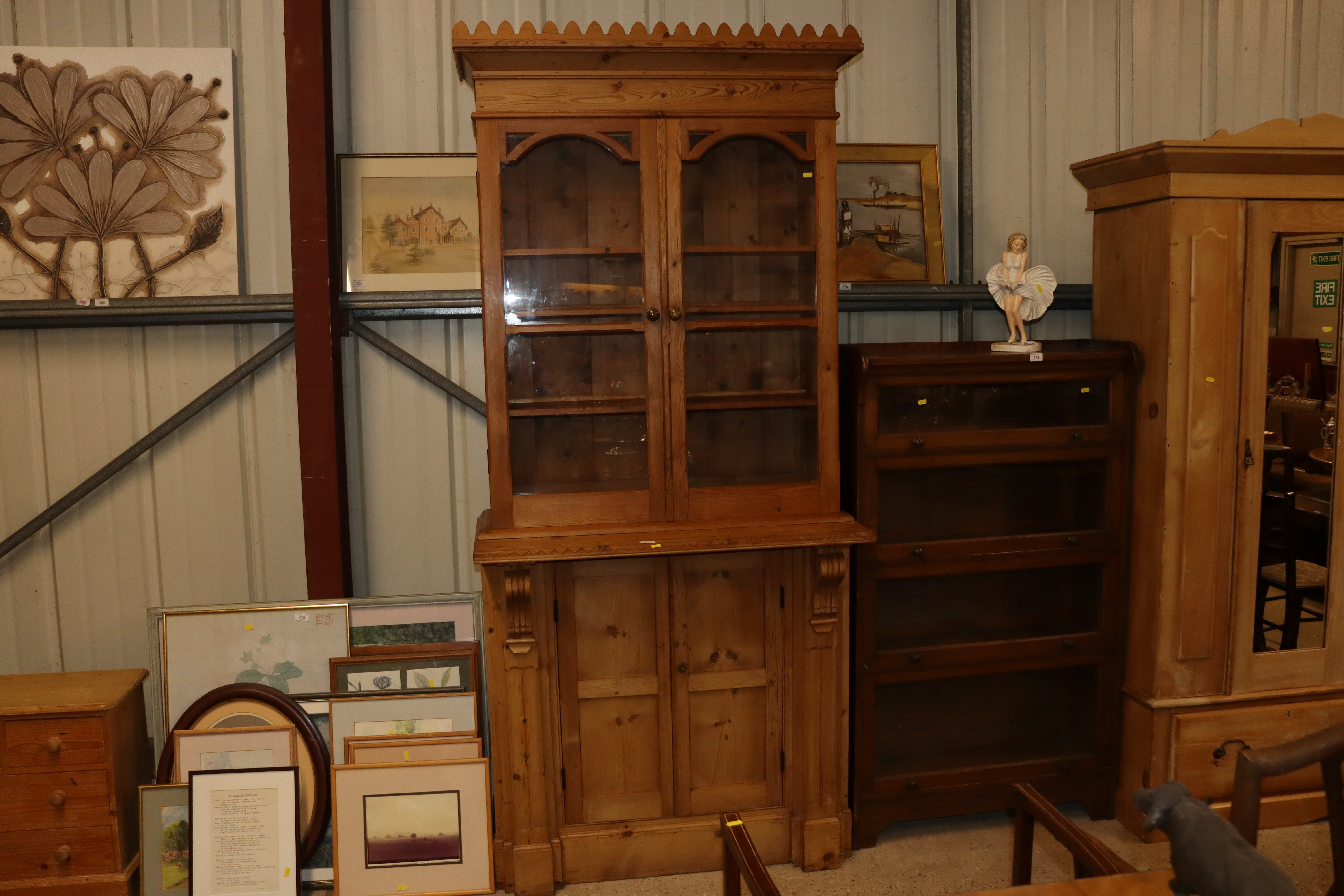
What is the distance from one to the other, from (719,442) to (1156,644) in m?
1.50

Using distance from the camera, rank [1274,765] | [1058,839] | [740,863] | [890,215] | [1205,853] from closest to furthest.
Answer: [1205,853] < [1274,765] < [740,863] < [1058,839] < [890,215]

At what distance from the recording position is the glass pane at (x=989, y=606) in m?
3.01

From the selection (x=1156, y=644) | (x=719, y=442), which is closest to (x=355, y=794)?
(x=719, y=442)

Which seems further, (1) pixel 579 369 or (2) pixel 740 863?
(1) pixel 579 369

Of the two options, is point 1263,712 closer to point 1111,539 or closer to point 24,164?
point 1111,539

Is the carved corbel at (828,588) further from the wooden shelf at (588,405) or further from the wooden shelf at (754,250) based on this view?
the wooden shelf at (754,250)

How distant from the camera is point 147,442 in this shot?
3.15 meters

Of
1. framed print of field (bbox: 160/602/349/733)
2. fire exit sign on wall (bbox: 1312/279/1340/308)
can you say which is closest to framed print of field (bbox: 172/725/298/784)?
framed print of field (bbox: 160/602/349/733)

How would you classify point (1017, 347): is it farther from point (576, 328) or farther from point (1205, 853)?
point (1205, 853)

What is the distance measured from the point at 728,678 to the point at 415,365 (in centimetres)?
145

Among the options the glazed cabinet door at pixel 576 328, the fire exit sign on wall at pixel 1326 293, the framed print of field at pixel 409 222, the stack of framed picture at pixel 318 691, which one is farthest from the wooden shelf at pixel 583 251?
the fire exit sign on wall at pixel 1326 293

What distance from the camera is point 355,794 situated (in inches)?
108

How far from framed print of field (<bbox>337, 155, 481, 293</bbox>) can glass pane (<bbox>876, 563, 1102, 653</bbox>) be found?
1.76 metres

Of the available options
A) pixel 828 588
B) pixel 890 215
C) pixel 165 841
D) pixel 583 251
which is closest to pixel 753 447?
pixel 828 588
